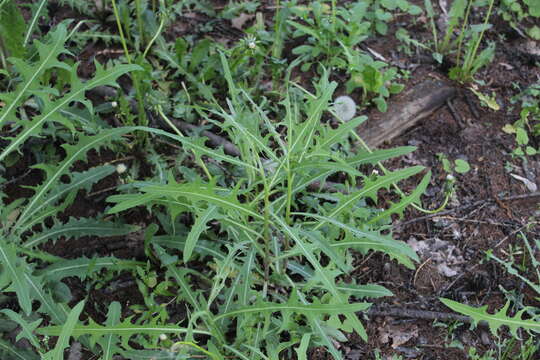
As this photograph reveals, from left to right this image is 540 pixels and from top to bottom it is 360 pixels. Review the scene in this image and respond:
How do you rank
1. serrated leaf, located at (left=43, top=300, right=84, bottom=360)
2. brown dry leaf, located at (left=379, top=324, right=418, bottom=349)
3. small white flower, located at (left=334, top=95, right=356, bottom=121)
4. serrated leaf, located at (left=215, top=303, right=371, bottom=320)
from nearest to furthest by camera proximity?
serrated leaf, located at (left=43, top=300, right=84, bottom=360) → serrated leaf, located at (left=215, top=303, right=371, bottom=320) → brown dry leaf, located at (left=379, top=324, right=418, bottom=349) → small white flower, located at (left=334, top=95, right=356, bottom=121)

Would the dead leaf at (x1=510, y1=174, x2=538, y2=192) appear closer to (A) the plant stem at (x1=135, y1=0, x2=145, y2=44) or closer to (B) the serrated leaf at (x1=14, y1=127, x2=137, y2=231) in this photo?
(B) the serrated leaf at (x1=14, y1=127, x2=137, y2=231)

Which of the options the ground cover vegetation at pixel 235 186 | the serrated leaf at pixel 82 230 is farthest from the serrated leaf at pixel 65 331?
the serrated leaf at pixel 82 230

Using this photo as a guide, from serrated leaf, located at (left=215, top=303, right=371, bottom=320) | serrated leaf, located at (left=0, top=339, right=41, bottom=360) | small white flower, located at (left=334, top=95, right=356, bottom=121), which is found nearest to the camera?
serrated leaf, located at (left=215, top=303, right=371, bottom=320)

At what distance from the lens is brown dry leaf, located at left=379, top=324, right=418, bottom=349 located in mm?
2447

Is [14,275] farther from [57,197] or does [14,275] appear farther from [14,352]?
[57,197]

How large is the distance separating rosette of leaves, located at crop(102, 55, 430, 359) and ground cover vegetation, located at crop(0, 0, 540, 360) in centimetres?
1

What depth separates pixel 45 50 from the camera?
7.83 ft

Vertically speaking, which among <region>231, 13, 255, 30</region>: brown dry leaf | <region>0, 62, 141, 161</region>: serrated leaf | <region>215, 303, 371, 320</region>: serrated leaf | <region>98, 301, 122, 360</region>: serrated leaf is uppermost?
<region>0, 62, 141, 161</region>: serrated leaf

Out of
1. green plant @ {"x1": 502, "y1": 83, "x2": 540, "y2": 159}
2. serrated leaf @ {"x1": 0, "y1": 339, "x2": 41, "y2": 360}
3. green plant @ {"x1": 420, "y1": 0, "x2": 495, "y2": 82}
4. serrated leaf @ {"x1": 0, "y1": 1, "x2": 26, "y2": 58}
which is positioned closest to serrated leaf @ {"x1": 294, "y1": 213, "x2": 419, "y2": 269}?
serrated leaf @ {"x1": 0, "y1": 339, "x2": 41, "y2": 360}

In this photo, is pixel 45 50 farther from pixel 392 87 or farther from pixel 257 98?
pixel 392 87

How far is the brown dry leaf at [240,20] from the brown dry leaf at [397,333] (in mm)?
2305

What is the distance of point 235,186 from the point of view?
90.3 inches

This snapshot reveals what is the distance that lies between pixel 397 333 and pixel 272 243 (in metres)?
0.78

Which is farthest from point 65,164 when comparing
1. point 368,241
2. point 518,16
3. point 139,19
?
point 518,16
